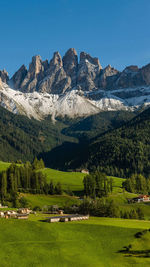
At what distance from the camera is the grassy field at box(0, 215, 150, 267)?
189 feet

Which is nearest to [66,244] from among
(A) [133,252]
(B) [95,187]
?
(A) [133,252]

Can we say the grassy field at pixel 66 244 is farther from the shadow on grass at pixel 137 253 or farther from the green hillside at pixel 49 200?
the green hillside at pixel 49 200

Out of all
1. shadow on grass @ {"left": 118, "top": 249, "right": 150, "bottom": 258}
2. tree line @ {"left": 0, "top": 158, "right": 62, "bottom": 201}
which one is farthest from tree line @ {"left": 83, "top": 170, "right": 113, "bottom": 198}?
shadow on grass @ {"left": 118, "top": 249, "right": 150, "bottom": 258}

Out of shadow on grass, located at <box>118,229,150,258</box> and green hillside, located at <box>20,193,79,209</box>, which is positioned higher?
green hillside, located at <box>20,193,79,209</box>

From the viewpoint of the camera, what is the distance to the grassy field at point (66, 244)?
57.6m

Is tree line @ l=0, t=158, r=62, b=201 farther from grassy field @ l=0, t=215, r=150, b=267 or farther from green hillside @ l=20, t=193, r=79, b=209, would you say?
grassy field @ l=0, t=215, r=150, b=267

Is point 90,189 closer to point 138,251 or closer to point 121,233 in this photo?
point 121,233

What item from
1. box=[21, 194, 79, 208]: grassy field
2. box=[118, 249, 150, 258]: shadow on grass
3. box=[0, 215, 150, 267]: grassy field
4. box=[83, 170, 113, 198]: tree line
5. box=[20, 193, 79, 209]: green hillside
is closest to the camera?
box=[0, 215, 150, 267]: grassy field

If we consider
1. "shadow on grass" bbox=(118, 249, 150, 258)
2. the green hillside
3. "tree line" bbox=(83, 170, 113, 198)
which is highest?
"tree line" bbox=(83, 170, 113, 198)

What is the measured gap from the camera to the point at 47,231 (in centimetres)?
7425

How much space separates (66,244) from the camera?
66250mm

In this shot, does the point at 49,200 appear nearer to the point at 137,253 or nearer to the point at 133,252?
the point at 133,252

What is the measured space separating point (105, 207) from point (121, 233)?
3285 cm

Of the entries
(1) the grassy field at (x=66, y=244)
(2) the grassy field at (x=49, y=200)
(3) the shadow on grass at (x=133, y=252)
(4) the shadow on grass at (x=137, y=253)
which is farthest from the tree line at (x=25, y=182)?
(4) the shadow on grass at (x=137, y=253)
